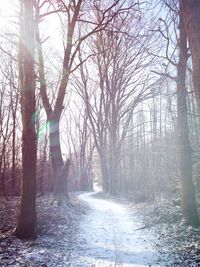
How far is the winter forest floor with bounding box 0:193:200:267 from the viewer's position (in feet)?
20.0

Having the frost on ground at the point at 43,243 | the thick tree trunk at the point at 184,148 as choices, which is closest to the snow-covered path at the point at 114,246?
the frost on ground at the point at 43,243

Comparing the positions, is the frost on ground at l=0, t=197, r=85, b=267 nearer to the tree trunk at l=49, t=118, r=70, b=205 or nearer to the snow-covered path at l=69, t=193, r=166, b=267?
the snow-covered path at l=69, t=193, r=166, b=267

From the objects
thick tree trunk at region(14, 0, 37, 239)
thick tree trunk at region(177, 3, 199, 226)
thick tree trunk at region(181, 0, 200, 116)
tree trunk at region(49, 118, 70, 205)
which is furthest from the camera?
tree trunk at region(49, 118, 70, 205)

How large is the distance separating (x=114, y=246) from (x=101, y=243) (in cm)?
47

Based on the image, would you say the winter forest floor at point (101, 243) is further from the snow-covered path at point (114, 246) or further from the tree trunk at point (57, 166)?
the tree trunk at point (57, 166)

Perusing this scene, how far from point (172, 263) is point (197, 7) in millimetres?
5177

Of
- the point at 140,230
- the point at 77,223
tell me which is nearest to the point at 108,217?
the point at 77,223

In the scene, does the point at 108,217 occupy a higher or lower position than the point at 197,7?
lower

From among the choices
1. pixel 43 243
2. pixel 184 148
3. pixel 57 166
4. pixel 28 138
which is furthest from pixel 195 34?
pixel 57 166

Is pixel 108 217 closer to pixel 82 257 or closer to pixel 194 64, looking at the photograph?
pixel 82 257

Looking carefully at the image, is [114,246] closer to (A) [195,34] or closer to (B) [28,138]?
(B) [28,138]

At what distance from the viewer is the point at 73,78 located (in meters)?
27.9

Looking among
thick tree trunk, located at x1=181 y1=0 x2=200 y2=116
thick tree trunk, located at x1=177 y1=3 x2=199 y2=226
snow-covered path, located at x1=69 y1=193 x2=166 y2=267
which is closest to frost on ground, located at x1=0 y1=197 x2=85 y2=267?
snow-covered path, located at x1=69 y1=193 x2=166 y2=267

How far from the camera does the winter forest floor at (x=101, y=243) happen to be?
6.10 metres
